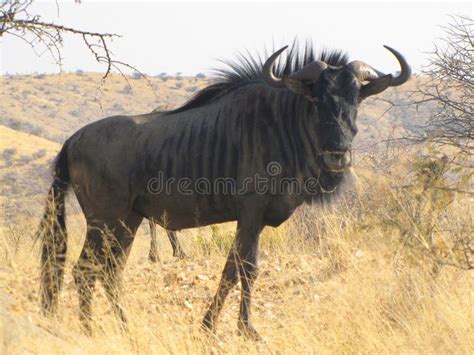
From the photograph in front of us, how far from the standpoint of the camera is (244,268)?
5.39m

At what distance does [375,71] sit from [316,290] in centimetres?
176

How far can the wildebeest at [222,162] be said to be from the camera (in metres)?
5.33

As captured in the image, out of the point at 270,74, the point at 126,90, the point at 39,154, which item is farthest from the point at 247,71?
the point at 126,90

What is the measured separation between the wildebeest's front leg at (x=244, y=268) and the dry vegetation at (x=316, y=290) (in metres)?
0.16

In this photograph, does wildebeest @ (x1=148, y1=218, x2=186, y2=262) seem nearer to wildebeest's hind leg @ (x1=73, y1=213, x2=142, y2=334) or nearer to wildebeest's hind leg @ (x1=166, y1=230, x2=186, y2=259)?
wildebeest's hind leg @ (x1=166, y1=230, x2=186, y2=259)

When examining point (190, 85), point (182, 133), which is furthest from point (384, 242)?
point (190, 85)

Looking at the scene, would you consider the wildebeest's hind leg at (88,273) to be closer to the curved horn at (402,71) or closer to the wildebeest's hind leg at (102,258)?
the wildebeest's hind leg at (102,258)

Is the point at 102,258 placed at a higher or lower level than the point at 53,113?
higher

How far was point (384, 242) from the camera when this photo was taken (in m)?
6.41

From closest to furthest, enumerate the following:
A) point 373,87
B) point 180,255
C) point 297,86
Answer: point 297,86
point 373,87
point 180,255

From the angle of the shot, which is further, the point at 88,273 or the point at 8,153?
the point at 8,153

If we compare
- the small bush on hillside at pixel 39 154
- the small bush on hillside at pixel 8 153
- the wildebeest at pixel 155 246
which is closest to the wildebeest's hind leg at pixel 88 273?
the wildebeest at pixel 155 246

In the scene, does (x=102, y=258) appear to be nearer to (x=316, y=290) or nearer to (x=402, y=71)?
(x=316, y=290)

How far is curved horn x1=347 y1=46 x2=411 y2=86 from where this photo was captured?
5.37m
